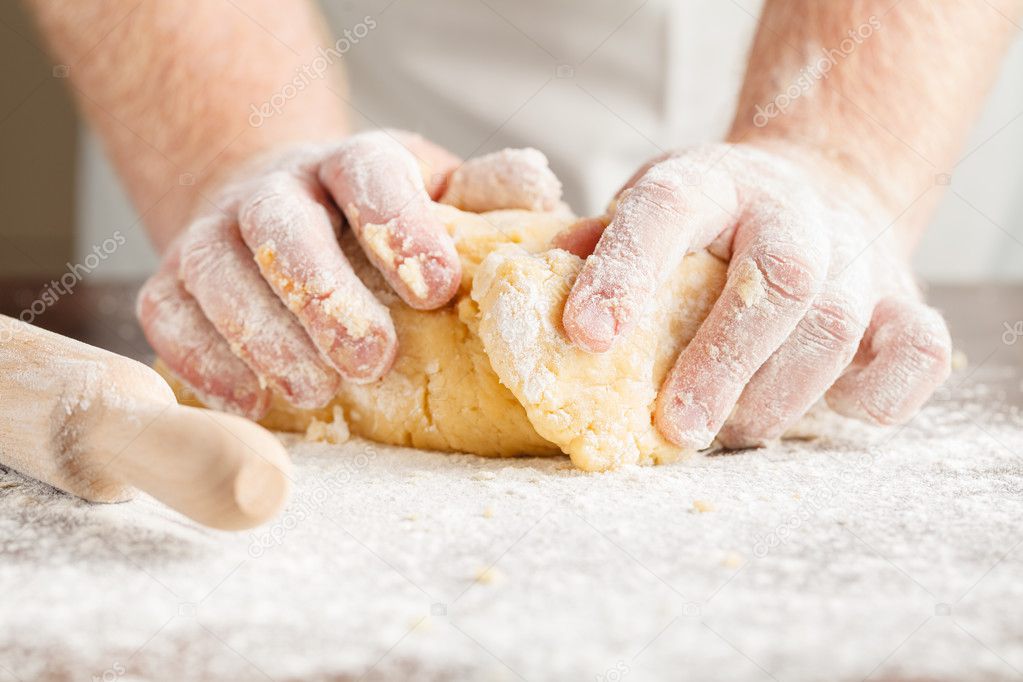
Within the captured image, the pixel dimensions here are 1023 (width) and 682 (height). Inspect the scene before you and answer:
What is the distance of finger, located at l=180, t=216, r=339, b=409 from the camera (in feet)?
5.09

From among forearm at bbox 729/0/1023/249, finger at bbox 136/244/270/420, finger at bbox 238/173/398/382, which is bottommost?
finger at bbox 136/244/270/420

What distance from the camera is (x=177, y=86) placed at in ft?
7.34

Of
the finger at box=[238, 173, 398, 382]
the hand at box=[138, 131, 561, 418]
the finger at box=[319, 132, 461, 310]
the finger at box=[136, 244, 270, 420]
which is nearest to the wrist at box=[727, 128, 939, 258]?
the hand at box=[138, 131, 561, 418]

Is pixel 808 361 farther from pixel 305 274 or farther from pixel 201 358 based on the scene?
pixel 201 358

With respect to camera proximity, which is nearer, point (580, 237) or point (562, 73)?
point (580, 237)

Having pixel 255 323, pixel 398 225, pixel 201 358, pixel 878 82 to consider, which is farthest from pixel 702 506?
pixel 878 82

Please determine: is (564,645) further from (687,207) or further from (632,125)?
(632,125)

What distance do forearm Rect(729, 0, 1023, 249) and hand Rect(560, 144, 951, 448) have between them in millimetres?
384

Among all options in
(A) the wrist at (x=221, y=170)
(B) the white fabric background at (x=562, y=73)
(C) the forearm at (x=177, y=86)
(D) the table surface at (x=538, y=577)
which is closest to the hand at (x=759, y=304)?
(D) the table surface at (x=538, y=577)

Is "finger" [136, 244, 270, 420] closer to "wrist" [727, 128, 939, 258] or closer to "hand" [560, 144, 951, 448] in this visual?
"hand" [560, 144, 951, 448]

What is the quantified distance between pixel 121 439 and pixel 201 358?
52 centimetres

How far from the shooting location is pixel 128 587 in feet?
3.26

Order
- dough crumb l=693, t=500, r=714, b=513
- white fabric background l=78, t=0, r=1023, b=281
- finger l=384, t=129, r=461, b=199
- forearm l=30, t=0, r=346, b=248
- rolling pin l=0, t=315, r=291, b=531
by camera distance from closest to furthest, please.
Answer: rolling pin l=0, t=315, r=291, b=531, dough crumb l=693, t=500, r=714, b=513, finger l=384, t=129, r=461, b=199, forearm l=30, t=0, r=346, b=248, white fabric background l=78, t=0, r=1023, b=281

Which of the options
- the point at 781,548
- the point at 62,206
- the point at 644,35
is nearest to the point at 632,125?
the point at 644,35
